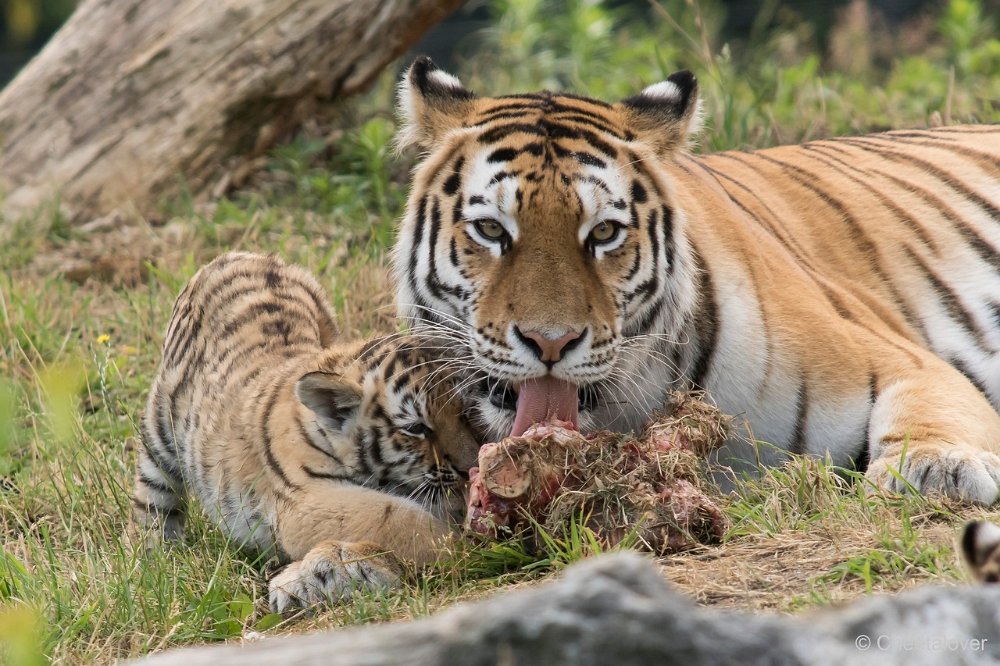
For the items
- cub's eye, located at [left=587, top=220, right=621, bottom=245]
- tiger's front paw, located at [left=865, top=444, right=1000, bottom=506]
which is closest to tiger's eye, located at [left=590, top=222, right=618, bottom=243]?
cub's eye, located at [left=587, top=220, right=621, bottom=245]

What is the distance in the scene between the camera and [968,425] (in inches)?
134

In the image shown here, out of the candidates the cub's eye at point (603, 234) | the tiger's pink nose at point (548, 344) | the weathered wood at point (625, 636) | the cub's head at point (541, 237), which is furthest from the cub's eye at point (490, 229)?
the weathered wood at point (625, 636)

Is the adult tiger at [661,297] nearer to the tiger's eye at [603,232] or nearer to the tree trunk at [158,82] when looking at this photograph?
the tiger's eye at [603,232]

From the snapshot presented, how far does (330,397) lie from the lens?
3334mm

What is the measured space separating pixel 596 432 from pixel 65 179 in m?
3.75

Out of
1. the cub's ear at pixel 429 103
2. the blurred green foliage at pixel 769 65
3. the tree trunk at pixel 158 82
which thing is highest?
the tree trunk at pixel 158 82

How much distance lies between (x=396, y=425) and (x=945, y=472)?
1388 millimetres

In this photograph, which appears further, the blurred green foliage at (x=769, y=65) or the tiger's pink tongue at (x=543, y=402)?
the blurred green foliage at (x=769, y=65)

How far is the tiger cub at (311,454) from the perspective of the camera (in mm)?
3139

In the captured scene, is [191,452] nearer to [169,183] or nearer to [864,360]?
[864,360]

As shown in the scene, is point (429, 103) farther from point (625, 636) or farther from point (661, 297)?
point (625, 636)

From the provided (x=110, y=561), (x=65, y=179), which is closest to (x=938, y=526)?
(x=110, y=561)

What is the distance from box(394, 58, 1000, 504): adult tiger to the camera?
3107 millimetres

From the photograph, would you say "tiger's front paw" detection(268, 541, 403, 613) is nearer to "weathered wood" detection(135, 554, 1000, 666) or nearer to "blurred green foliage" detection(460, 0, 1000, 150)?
"weathered wood" detection(135, 554, 1000, 666)
